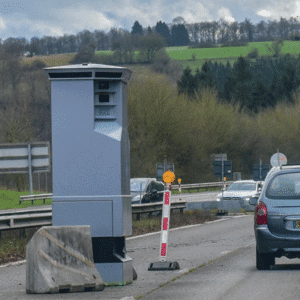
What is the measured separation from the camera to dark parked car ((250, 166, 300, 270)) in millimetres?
11211

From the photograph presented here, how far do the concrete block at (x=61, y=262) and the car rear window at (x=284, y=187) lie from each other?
3635 millimetres

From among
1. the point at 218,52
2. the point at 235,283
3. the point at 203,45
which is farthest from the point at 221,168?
the point at 203,45

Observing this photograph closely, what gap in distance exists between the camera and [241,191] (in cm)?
3488

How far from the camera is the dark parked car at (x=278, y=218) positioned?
36.8 feet

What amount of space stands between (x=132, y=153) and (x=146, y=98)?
471cm

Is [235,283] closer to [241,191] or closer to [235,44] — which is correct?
[241,191]

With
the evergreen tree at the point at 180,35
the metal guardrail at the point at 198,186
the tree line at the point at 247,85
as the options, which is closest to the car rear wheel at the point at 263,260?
the metal guardrail at the point at 198,186

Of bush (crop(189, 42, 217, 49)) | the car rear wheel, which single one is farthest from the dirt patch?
bush (crop(189, 42, 217, 49))

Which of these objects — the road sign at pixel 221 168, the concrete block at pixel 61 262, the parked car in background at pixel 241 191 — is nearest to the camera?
the concrete block at pixel 61 262

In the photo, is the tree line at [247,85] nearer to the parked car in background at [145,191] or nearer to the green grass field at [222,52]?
the green grass field at [222,52]

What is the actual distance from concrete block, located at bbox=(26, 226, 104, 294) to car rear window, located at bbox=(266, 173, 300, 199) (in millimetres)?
3635

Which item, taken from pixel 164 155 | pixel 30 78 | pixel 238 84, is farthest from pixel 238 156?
pixel 238 84

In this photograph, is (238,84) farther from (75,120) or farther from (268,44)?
(75,120)

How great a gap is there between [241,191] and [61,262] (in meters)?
26.8
